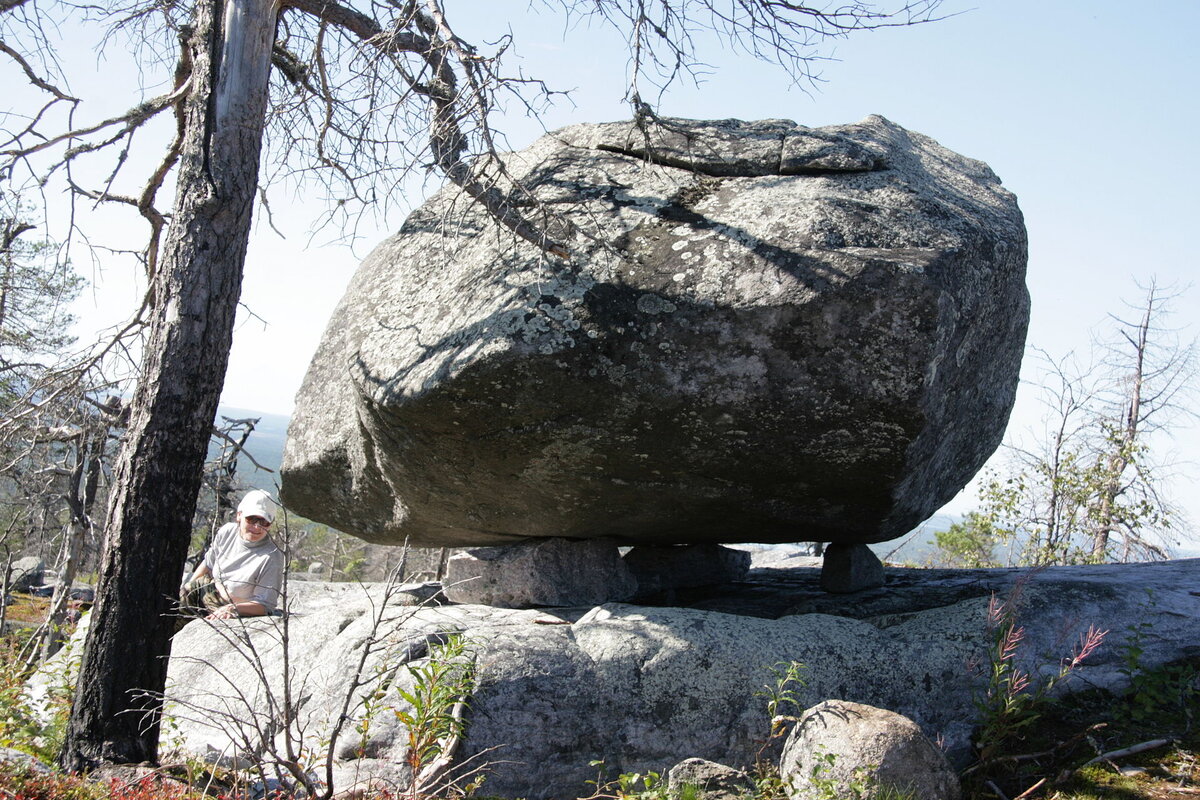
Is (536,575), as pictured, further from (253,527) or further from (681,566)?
(253,527)

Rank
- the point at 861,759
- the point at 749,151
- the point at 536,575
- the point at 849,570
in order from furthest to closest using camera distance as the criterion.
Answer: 1. the point at 849,570
2. the point at 536,575
3. the point at 749,151
4. the point at 861,759

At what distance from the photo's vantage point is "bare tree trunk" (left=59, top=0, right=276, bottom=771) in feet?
15.9

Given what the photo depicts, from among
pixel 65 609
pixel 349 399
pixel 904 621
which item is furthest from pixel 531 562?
pixel 65 609

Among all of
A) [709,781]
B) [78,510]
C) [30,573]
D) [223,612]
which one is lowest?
[30,573]

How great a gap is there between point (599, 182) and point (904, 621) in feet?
11.6

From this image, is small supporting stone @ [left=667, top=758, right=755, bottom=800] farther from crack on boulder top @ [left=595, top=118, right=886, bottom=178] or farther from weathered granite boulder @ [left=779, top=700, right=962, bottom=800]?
crack on boulder top @ [left=595, top=118, right=886, bottom=178]

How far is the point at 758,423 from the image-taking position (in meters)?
5.27

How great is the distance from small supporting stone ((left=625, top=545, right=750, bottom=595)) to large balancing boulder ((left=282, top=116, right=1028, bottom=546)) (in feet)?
3.27

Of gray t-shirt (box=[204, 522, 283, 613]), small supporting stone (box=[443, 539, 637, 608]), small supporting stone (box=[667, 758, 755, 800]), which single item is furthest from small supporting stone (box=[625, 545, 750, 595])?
small supporting stone (box=[667, 758, 755, 800])

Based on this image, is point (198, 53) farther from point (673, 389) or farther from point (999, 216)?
point (999, 216)

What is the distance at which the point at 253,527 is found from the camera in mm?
6848

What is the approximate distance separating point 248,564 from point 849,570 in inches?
182

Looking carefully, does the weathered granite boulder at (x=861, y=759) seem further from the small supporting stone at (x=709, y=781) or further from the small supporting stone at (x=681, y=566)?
the small supporting stone at (x=681, y=566)

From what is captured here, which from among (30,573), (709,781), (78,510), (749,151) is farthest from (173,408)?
(30,573)
